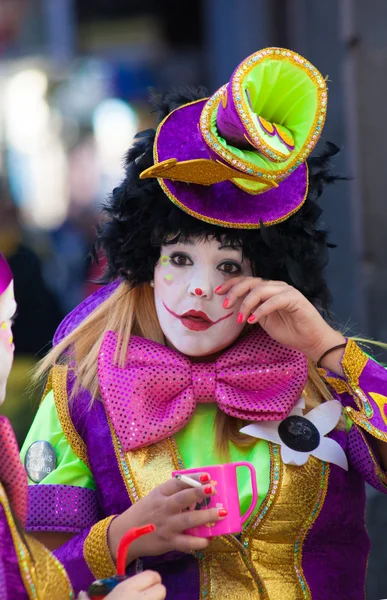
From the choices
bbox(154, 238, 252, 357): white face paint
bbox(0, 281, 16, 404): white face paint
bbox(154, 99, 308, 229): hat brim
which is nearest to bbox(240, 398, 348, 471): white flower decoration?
bbox(154, 238, 252, 357): white face paint

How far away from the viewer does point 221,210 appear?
253cm

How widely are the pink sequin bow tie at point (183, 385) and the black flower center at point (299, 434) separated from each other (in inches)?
1.7

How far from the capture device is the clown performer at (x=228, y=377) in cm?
248

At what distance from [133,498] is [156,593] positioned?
0.50 metres

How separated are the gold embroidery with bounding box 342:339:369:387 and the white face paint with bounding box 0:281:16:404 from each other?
847 mm

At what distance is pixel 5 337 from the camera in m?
2.05

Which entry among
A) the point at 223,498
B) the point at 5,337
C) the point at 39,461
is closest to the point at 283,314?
the point at 223,498

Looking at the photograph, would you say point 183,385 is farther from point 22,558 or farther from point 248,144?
point 22,558

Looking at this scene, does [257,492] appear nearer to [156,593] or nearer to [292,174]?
[156,593]

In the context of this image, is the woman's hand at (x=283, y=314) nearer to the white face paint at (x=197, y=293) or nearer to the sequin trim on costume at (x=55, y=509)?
the white face paint at (x=197, y=293)

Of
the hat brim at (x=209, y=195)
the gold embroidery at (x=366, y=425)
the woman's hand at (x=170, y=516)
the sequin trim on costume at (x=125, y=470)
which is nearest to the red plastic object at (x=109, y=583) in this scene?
the woman's hand at (x=170, y=516)

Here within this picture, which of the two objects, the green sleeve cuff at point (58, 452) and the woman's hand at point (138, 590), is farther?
the green sleeve cuff at point (58, 452)

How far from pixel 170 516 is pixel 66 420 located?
1.50ft

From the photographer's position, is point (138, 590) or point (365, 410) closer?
point (138, 590)
